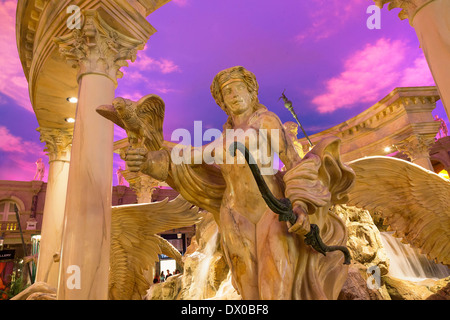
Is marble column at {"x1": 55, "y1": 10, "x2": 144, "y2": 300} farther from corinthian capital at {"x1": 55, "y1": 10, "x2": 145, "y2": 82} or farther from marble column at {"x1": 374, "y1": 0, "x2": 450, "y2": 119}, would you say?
marble column at {"x1": 374, "y1": 0, "x2": 450, "y2": 119}

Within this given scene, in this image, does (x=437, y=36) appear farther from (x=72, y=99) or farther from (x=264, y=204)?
(x=72, y=99)

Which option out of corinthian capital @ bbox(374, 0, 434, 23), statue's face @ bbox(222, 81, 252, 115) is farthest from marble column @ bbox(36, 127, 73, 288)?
corinthian capital @ bbox(374, 0, 434, 23)

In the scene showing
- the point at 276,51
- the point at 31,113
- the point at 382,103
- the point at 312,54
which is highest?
the point at 276,51

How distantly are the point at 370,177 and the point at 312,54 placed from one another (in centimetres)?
2778

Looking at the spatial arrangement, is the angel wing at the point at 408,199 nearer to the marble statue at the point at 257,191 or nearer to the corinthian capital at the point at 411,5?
the marble statue at the point at 257,191

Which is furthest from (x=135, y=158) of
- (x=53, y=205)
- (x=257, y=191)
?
(x=53, y=205)

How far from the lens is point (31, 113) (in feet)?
75.6

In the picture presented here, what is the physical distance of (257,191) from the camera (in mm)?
1675

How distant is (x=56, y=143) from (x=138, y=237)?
4.34m

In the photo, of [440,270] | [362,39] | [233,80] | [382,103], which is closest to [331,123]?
[362,39]

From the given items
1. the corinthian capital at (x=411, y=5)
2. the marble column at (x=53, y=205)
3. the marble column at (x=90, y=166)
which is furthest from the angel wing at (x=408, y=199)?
the marble column at (x=53, y=205)

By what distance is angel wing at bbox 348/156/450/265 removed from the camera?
281 centimetres

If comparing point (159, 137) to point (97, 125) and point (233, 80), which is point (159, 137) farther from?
point (97, 125)

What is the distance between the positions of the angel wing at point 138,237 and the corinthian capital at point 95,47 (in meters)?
2.06
